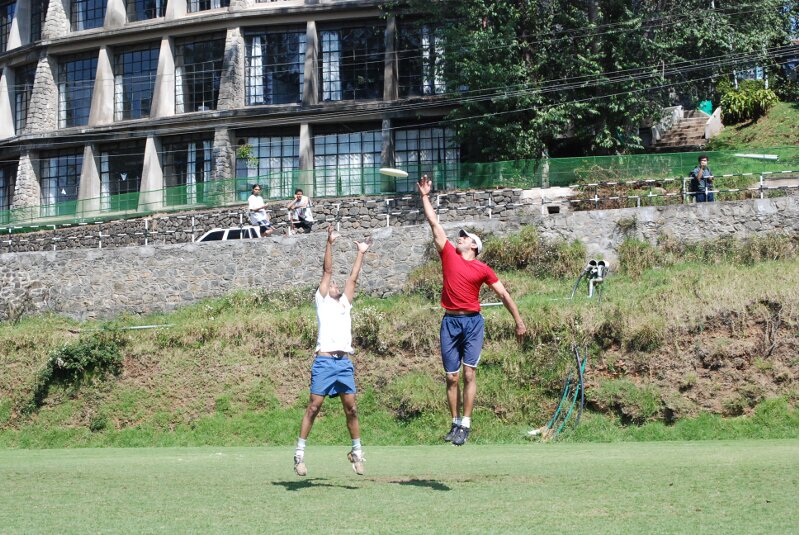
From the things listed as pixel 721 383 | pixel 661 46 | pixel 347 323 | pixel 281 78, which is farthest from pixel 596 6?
pixel 347 323

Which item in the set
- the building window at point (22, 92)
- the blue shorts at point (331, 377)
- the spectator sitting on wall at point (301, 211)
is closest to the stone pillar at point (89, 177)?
the building window at point (22, 92)

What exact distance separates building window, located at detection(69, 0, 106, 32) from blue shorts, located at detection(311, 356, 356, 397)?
1752 inches

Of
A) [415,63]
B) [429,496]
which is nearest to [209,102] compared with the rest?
[415,63]

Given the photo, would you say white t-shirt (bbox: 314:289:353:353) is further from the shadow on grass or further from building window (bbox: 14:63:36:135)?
building window (bbox: 14:63:36:135)

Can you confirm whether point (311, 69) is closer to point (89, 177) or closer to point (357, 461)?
point (89, 177)

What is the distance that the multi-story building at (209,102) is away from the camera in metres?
47.7

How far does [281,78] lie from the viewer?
4978cm

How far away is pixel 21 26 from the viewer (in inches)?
2210

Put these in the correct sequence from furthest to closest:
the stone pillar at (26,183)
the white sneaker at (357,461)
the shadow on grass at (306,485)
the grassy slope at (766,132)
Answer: the stone pillar at (26,183) < the grassy slope at (766,132) < the white sneaker at (357,461) < the shadow on grass at (306,485)

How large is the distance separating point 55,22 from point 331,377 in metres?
45.9

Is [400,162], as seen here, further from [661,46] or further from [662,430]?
[662,430]

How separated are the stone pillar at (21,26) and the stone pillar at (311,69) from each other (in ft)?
52.8

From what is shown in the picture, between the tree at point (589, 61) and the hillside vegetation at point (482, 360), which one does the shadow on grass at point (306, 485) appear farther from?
the tree at point (589, 61)

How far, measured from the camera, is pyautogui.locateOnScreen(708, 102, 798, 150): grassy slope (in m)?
43.2
